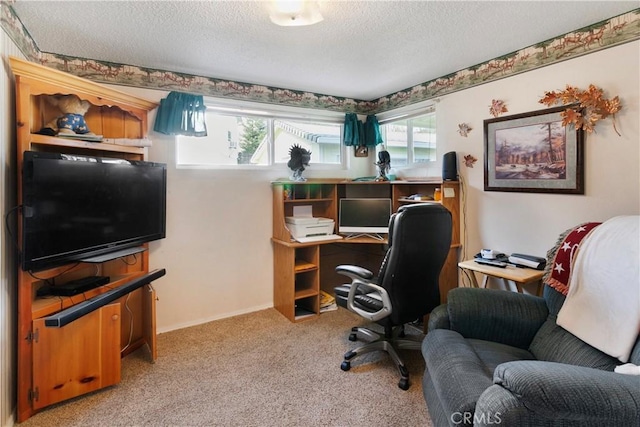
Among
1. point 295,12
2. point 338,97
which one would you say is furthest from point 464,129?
point 295,12

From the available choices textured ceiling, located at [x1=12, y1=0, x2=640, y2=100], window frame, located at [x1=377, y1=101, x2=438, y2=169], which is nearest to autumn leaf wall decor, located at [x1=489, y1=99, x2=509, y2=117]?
textured ceiling, located at [x1=12, y1=0, x2=640, y2=100]

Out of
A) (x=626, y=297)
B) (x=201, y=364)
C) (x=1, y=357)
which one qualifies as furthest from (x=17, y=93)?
(x=626, y=297)

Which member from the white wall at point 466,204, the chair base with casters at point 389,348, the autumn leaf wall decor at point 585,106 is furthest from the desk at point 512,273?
the autumn leaf wall decor at point 585,106

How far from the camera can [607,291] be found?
4.86 feet

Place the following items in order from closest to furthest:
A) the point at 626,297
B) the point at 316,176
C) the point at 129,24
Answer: the point at 626,297, the point at 129,24, the point at 316,176

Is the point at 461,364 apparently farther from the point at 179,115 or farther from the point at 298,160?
the point at 179,115

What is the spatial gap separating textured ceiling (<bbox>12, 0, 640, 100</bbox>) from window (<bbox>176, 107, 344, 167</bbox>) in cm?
48

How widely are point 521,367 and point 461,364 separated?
347mm

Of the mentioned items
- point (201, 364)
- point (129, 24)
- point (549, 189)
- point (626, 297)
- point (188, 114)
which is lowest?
point (201, 364)

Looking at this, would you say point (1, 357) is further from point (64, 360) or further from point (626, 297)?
point (626, 297)

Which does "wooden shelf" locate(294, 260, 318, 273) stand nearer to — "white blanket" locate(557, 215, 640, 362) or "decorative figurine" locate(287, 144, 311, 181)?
"decorative figurine" locate(287, 144, 311, 181)

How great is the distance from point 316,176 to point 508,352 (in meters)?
2.55

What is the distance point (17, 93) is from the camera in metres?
1.80

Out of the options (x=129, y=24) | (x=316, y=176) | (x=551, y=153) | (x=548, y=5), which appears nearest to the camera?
(x=548, y=5)
